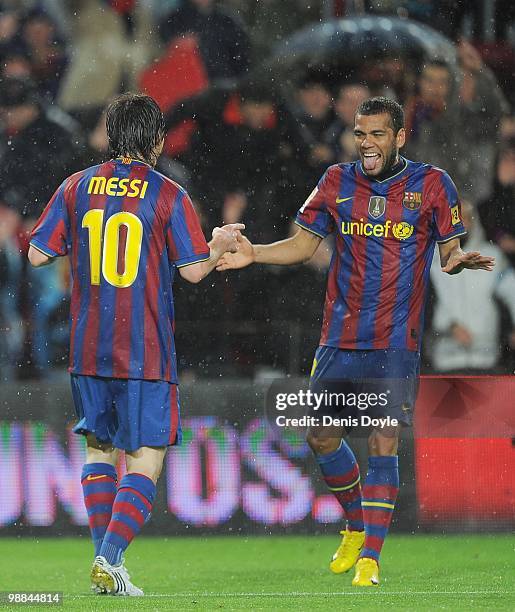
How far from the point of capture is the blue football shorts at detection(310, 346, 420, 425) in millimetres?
4895

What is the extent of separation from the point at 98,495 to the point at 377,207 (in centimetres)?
149

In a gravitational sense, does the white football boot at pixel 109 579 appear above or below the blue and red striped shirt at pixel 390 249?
below

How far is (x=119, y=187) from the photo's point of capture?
419 centimetres

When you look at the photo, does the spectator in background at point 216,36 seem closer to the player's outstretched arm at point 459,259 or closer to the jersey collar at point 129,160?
the player's outstretched arm at point 459,259

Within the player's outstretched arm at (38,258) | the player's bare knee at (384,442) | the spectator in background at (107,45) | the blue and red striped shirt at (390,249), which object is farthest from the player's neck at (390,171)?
the spectator in background at (107,45)

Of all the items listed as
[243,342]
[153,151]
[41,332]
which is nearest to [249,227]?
[243,342]

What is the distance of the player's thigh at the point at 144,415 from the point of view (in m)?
4.16

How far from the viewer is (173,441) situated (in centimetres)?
421

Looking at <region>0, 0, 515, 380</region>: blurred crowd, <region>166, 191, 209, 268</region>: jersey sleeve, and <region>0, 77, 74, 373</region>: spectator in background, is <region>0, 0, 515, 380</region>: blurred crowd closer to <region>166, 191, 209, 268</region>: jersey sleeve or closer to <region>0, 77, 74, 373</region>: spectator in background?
<region>0, 77, 74, 373</region>: spectator in background

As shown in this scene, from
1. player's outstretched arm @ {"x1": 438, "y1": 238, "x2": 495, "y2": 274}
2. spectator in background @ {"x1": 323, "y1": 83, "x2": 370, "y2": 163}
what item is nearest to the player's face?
player's outstretched arm @ {"x1": 438, "y1": 238, "x2": 495, "y2": 274}

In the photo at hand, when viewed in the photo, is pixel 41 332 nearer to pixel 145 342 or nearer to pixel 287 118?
pixel 287 118

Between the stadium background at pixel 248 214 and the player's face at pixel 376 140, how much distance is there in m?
1.90

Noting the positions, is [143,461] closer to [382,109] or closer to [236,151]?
[382,109]

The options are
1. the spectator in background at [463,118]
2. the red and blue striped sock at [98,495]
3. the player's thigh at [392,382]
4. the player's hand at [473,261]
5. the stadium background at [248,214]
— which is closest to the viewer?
the red and blue striped sock at [98,495]
